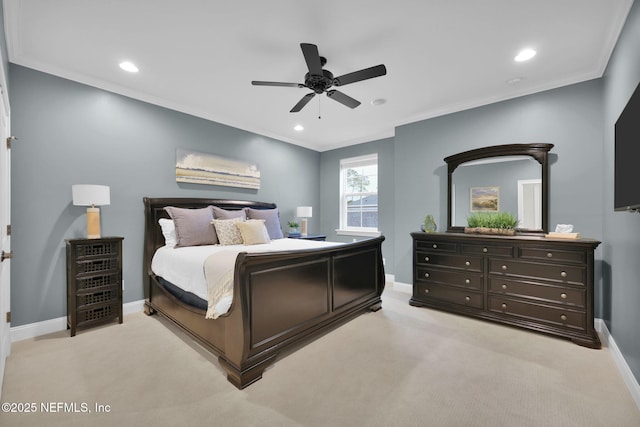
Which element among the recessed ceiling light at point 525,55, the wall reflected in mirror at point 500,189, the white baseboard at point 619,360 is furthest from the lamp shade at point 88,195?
the white baseboard at point 619,360

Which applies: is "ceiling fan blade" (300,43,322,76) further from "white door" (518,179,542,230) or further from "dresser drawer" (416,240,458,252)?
"white door" (518,179,542,230)

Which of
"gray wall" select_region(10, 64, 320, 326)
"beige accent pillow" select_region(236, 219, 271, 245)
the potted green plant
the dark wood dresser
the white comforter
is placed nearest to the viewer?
the white comforter

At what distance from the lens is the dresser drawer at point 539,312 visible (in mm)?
2510

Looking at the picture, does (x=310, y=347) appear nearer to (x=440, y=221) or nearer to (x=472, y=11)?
(x=440, y=221)

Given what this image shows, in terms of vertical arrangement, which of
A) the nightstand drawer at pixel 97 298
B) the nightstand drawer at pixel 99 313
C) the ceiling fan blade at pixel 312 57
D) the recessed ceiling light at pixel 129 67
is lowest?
the nightstand drawer at pixel 99 313

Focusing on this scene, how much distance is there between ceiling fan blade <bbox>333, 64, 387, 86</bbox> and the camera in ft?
7.04

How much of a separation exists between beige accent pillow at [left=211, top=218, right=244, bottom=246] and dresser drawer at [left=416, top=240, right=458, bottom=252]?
2328 mm

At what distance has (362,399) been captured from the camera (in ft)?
5.67

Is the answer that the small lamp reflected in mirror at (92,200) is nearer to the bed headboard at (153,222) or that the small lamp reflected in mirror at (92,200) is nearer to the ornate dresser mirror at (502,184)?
A: the bed headboard at (153,222)

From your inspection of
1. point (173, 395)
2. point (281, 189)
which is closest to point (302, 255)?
point (173, 395)

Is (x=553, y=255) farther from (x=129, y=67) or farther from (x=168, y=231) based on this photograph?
(x=129, y=67)

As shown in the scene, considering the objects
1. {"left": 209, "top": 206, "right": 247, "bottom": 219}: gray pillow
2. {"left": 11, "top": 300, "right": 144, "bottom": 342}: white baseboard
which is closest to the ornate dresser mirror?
{"left": 209, "top": 206, "right": 247, "bottom": 219}: gray pillow

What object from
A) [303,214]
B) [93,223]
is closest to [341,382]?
[93,223]

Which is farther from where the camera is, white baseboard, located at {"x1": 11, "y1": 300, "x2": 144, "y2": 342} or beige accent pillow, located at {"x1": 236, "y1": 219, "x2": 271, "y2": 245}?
beige accent pillow, located at {"x1": 236, "y1": 219, "x2": 271, "y2": 245}
